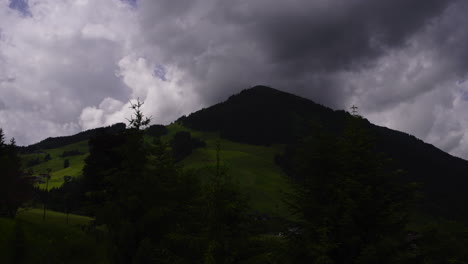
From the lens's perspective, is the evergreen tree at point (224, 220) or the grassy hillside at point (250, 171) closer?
the evergreen tree at point (224, 220)

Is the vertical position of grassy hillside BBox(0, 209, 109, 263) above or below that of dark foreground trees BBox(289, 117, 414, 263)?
below

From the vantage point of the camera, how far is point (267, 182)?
146 m

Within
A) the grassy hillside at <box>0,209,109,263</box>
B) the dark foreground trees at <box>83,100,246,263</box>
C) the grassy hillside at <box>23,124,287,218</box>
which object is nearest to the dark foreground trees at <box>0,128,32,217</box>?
the grassy hillside at <box>0,209,109,263</box>

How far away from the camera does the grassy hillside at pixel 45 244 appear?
26172mm

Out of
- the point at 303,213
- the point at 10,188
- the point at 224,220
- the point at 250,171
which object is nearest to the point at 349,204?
the point at 303,213

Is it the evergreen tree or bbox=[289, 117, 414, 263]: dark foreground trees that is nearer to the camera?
the evergreen tree

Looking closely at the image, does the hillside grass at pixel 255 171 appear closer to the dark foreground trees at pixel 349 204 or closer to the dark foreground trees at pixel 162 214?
the dark foreground trees at pixel 162 214

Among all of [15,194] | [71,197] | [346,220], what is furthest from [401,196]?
[71,197]

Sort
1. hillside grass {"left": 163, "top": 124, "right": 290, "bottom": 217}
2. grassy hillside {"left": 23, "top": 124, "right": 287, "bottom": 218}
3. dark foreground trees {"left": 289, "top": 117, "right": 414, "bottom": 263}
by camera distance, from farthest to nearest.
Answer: grassy hillside {"left": 23, "top": 124, "right": 287, "bottom": 218}
hillside grass {"left": 163, "top": 124, "right": 290, "bottom": 217}
dark foreground trees {"left": 289, "top": 117, "right": 414, "bottom": 263}

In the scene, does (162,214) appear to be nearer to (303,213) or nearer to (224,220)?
(224,220)

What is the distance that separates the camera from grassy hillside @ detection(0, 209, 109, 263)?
26.2 metres

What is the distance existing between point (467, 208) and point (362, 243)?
610ft

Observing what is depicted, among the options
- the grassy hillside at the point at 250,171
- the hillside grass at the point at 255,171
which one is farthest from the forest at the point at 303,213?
the grassy hillside at the point at 250,171

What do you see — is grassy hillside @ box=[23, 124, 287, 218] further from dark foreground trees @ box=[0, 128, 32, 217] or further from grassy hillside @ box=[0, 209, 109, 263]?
grassy hillside @ box=[0, 209, 109, 263]
